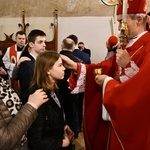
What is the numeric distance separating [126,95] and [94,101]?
0.83 m

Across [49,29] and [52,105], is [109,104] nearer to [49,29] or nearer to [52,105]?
[52,105]

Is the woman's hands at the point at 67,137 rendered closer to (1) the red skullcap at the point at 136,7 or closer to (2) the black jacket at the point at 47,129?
(2) the black jacket at the point at 47,129

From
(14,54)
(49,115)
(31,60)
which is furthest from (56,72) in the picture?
(14,54)

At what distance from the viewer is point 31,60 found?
2.99 m

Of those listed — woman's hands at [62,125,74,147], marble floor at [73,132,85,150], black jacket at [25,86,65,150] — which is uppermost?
black jacket at [25,86,65,150]

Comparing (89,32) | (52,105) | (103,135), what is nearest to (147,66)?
(52,105)

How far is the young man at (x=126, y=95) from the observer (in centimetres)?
162

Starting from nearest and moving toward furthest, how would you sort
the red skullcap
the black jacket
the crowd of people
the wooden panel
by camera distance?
the crowd of people < the black jacket < the red skullcap < the wooden panel

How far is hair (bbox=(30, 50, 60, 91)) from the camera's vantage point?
2076 mm

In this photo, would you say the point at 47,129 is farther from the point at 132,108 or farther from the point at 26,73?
the point at 26,73

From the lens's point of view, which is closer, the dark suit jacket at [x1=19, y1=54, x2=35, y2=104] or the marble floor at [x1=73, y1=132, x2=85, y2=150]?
the dark suit jacket at [x1=19, y1=54, x2=35, y2=104]

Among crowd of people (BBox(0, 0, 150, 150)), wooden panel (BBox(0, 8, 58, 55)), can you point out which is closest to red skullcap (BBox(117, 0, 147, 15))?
crowd of people (BBox(0, 0, 150, 150))

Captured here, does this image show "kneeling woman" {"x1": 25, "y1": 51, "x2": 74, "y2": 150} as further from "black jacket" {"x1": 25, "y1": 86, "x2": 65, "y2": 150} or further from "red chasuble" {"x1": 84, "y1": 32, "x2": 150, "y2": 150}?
"red chasuble" {"x1": 84, "y1": 32, "x2": 150, "y2": 150}

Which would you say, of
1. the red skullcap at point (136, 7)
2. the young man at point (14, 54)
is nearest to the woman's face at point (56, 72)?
the red skullcap at point (136, 7)
